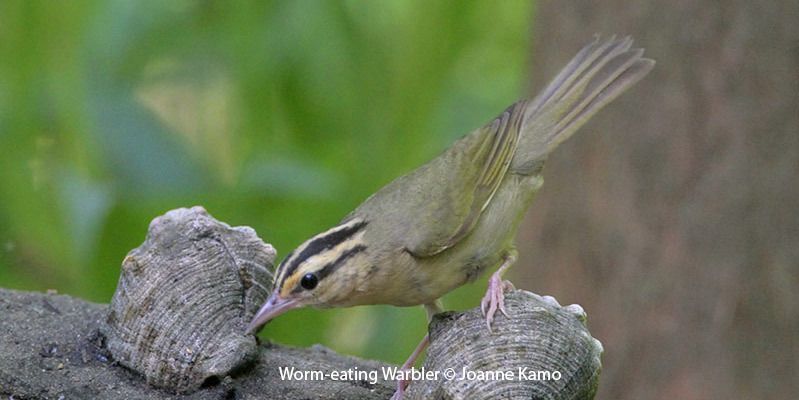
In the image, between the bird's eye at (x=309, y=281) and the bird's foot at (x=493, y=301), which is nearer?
the bird's foot at (x=493, y=301)

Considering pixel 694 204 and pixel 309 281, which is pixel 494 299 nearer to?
pixel 309 281

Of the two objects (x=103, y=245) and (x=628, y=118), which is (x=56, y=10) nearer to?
(x=103, y=245)

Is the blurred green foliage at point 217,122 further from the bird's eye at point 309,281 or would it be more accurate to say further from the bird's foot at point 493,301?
the bird's foot at point 493,301

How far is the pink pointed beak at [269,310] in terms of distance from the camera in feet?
10.2

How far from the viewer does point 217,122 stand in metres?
5.93

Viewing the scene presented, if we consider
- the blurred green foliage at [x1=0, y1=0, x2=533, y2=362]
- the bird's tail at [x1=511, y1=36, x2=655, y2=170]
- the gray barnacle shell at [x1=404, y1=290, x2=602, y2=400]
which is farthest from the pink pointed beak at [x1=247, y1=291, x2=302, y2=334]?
the blurred green foliage at [x1=0, y1=0, x2=533, y2=362]

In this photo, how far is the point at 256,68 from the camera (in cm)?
582

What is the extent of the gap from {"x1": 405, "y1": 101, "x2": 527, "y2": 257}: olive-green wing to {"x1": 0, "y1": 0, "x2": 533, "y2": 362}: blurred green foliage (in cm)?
177

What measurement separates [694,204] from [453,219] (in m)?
1.83

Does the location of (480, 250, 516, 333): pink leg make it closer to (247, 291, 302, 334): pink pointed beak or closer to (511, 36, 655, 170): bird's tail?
(247, 291, 302, 334): pink pointed beak

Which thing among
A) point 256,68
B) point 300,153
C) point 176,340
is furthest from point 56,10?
point 176,340

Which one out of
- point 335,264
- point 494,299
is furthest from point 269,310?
point 494,299

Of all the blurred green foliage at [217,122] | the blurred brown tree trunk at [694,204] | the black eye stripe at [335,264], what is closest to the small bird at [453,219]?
the black eye stripe at [335,264]

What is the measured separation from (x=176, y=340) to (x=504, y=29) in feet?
14.6
